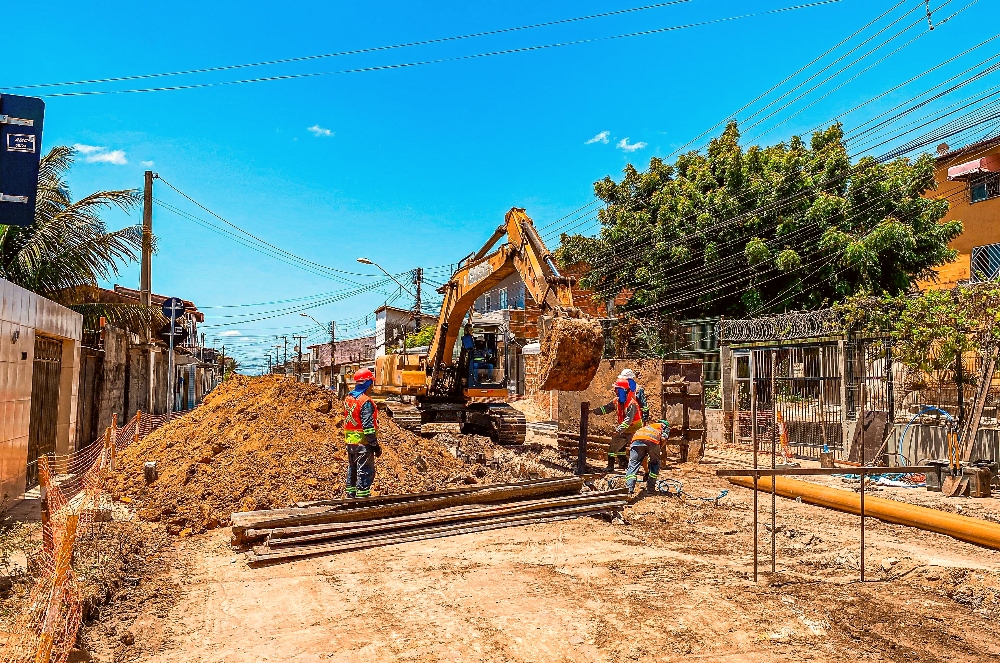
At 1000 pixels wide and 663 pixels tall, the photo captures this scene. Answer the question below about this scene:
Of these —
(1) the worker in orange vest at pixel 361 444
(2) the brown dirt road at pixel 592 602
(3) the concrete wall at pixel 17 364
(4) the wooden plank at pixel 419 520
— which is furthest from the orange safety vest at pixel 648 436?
(3) the concrete wall at pixel 17 364

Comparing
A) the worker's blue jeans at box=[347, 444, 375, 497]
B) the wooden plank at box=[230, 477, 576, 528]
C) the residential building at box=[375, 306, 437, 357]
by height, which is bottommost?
the wooden plank at box=[230, 477, 576, 528]

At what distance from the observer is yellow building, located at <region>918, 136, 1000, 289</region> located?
24.7 meters

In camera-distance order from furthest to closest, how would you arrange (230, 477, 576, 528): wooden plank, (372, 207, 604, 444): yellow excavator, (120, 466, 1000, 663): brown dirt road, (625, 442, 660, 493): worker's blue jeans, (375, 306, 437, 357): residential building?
(375, 306, 437, 357): residential building, (372, 207, 604, 444): yellow excavator, (625, 442, 660, 493): worker's blue jeans, (230, 477, 576, 528): wooden plank, (120, 466, 1000, 663): brown dirt road

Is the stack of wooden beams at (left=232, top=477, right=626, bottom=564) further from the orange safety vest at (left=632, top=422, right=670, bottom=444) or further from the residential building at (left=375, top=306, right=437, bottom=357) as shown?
the residential building at (left=375, top=306, right=437, bottom=357)

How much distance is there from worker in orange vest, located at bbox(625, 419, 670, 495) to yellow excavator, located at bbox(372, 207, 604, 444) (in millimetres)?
2308

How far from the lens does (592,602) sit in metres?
5.39

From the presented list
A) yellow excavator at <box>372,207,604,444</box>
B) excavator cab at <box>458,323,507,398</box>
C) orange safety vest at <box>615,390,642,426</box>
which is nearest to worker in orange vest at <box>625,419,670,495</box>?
orange safety vest at <box>615,390,642,426</box>

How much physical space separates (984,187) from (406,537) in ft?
88.4

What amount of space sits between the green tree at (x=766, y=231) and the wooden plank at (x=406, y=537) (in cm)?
1487

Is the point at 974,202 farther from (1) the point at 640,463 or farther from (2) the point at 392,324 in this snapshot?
(2) the point at 392,324

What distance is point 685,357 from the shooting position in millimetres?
25203

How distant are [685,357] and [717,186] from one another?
6.21m

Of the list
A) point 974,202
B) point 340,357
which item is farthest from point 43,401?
point 340,357

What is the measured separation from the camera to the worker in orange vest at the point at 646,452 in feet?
32.9
